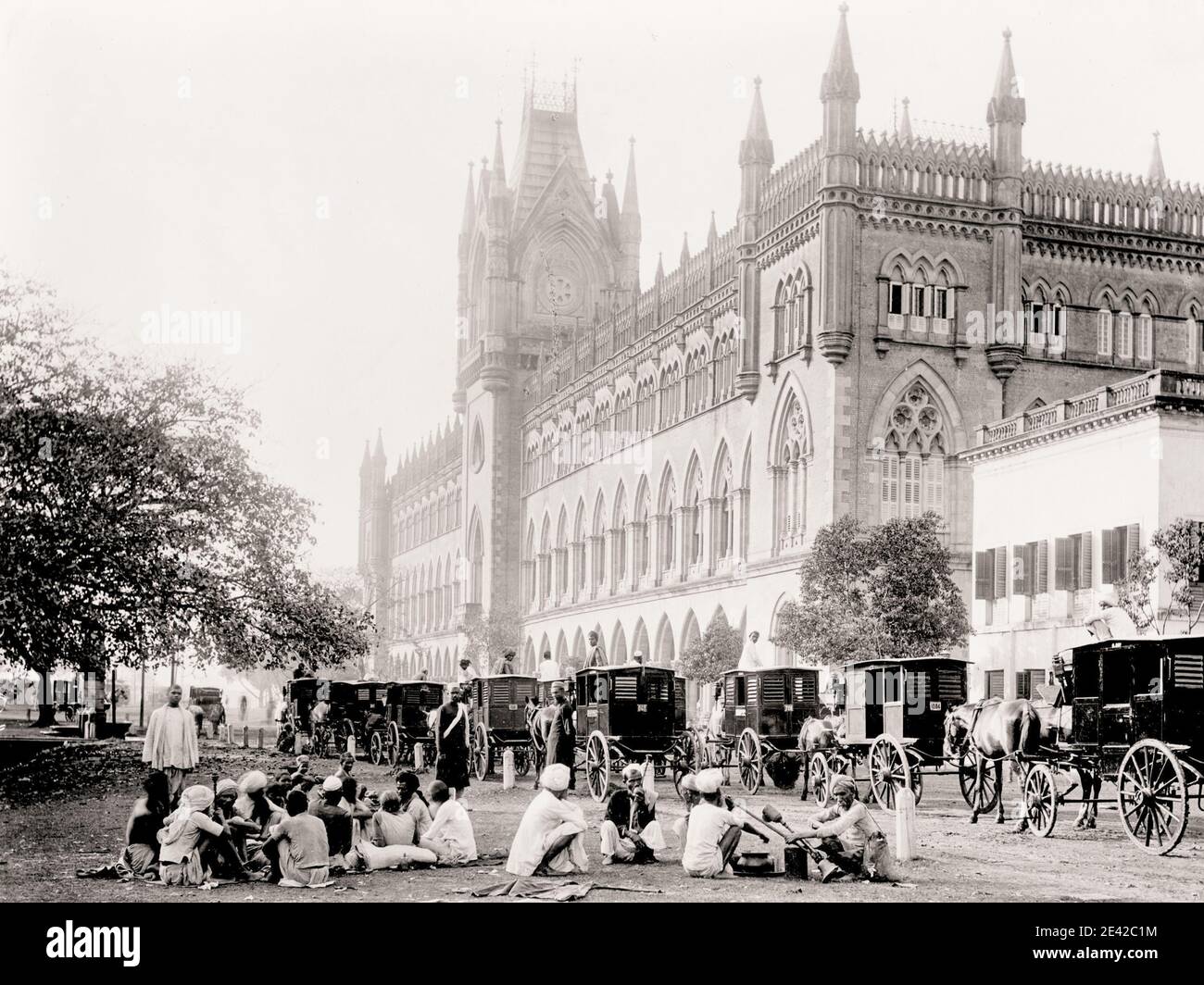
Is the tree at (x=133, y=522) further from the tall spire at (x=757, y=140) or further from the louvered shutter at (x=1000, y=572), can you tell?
the tall spire at (x=757, y=140)

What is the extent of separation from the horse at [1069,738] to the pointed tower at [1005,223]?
81.6 ft

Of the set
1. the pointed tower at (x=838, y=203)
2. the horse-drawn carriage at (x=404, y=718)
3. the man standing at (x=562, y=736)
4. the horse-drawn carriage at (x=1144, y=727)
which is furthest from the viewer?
the pointed tower at (x=838, y=203)

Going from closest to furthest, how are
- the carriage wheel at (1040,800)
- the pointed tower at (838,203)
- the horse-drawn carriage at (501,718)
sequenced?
the carriage wheel at (1040,800) → the horse-drawn carriage at (501,718) → the pointed tower at (838,203)

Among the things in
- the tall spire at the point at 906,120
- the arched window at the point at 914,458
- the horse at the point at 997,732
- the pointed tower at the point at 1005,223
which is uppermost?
the tall spire at the point at 906,120

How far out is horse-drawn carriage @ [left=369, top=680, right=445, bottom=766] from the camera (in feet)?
101

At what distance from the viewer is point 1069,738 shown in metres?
16.8

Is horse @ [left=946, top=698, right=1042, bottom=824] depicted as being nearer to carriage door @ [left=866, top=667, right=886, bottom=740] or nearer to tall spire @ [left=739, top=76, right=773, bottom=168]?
carriage door @ [left=866, top=667, right=886, bottom=740]

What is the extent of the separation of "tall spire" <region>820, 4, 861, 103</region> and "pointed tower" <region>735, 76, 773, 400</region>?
466 centimetres

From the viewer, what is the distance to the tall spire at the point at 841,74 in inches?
1618

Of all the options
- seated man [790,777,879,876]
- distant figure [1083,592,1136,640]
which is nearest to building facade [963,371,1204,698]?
distant figure [1083,592,1136,640]

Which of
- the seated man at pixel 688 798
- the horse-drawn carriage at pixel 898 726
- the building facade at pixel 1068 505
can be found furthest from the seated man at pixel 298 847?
the building facade at pixel 1068 505

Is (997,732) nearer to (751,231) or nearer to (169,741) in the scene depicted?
(169,741)
